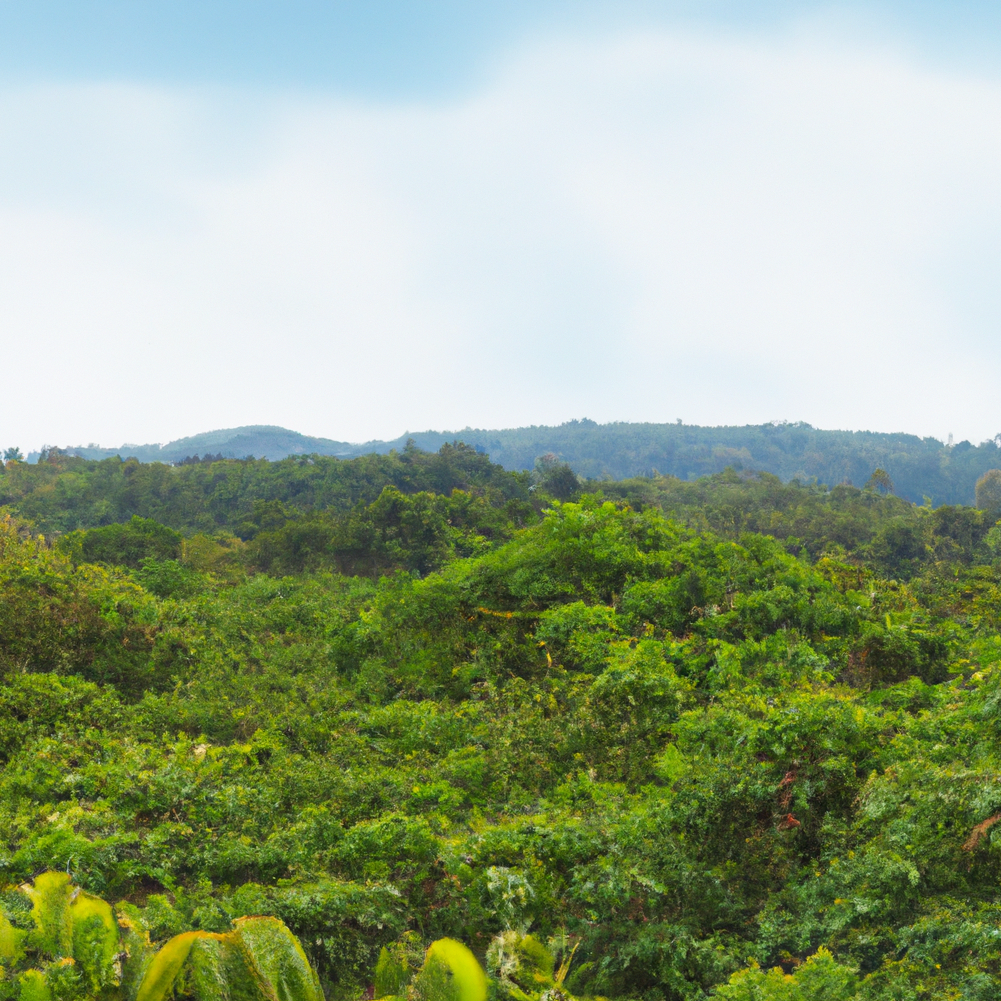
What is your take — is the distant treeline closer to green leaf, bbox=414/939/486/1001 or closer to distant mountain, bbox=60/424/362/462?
distant mountain, bbox=60/424/362/462

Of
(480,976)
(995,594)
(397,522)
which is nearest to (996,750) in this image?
(480,976)

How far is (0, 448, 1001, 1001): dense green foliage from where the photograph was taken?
4.20 meters

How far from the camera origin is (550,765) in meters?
7.13

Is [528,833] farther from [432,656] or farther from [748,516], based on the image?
[748,516]

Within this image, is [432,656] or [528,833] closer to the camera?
[528,833]

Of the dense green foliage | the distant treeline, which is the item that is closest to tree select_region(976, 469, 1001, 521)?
the distant treeline

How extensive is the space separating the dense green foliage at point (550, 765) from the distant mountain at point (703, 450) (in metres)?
101

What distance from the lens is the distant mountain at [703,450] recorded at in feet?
386

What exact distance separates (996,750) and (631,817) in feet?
8.26

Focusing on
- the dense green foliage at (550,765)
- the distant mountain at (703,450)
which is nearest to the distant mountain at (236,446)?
the distant mountain at (703,450)

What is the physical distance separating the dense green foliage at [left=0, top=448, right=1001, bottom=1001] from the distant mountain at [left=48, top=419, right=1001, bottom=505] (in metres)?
101

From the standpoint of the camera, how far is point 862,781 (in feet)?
17.6

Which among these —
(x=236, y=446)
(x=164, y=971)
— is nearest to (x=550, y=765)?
(x=164, y=971)

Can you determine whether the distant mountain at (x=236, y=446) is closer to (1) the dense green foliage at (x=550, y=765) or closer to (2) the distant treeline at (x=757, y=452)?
(2) the distant treeline at (x=757, y=452)
